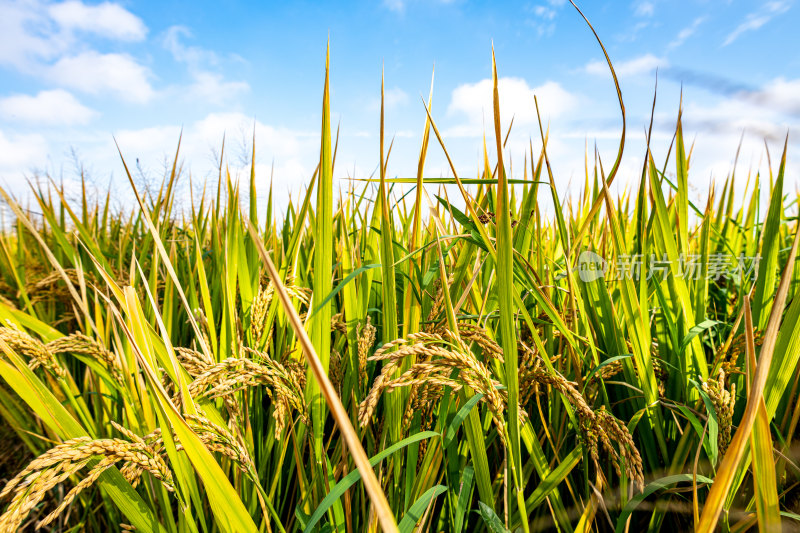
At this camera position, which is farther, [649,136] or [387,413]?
[649,136]

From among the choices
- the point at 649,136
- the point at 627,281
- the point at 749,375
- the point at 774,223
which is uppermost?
the point at 649,136

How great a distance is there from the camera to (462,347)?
0.67m

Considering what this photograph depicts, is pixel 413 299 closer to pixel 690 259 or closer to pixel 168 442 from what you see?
pixel 168 442

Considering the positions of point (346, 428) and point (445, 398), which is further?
point (445, 398)

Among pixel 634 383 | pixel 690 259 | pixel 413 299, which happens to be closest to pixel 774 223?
pixel 690 259

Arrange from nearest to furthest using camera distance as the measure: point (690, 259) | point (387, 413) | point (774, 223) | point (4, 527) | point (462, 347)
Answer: point (4, 527) < point (462, 347) < point (387, 413) < point (774, 223) < point (690, 259)

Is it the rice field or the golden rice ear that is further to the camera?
the rice field

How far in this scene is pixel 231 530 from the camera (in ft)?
2.45

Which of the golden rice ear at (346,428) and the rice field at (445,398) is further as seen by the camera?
the rice field at (445,398)

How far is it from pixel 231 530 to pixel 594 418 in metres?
0.65

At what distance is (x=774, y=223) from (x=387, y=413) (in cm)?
106

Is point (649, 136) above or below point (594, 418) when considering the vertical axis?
A: above

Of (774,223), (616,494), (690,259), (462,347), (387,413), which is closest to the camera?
(462,347)

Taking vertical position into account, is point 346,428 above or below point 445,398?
above
